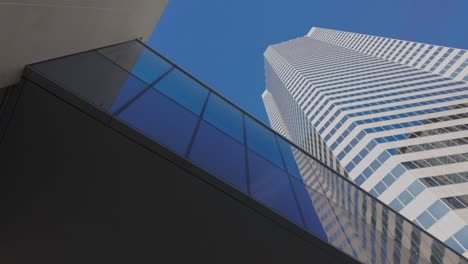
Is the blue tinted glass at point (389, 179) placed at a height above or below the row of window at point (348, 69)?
below

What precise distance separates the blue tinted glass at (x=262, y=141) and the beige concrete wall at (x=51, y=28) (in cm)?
422

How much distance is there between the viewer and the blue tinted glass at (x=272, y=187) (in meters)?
6.70

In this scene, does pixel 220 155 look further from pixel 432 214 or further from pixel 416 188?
pixel 416 188

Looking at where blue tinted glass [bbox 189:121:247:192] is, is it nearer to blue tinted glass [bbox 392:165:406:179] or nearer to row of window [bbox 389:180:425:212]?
row of window [bbox 389:180:425:212]

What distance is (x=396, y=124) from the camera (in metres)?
64.5

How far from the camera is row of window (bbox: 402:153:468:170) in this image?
52250 millimetres

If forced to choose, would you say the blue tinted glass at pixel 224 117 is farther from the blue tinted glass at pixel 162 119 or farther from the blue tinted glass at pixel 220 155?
the blue tinted glass at pixel 162 119

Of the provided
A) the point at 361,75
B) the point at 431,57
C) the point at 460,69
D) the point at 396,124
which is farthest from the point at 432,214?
the point at 431,57

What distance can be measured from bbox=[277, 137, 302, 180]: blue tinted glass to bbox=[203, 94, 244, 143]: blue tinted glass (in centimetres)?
161

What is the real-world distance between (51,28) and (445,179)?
55.6 meters

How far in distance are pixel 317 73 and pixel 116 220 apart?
104 metres

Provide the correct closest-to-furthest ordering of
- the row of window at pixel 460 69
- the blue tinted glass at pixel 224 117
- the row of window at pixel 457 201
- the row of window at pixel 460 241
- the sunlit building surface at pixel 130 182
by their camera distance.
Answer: the sunlit building surface at pixel 130 182
the blue tinted glass at pixel 224 117
the row of window at pixel 460 241
the row of window at pixel 457 201
the row of window at pixel 460 69

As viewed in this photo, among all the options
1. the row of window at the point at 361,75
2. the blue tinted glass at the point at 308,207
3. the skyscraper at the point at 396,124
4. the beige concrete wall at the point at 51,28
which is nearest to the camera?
the beige concrete wall at the point at 51,28

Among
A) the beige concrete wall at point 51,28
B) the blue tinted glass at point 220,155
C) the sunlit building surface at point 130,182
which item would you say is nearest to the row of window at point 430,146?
the sunlit building surface at point 130,182
